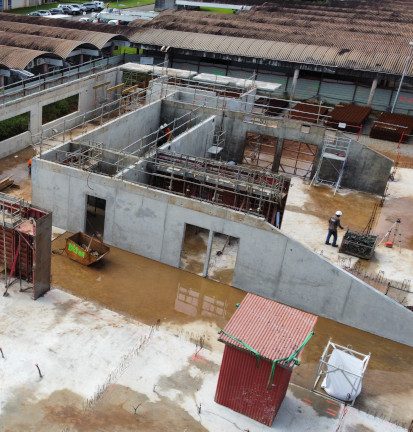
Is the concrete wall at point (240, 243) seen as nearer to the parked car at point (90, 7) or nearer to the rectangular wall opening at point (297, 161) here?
the rectangular wall opening at point (297, 161)

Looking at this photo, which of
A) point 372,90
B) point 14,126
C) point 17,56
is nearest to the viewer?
point 14,126

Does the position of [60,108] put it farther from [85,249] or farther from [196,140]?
[85,249]

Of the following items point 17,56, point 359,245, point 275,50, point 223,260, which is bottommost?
point 223,260

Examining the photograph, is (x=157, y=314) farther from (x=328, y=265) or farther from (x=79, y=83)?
(x=79, y=83)

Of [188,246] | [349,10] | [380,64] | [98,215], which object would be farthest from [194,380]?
[349,10]

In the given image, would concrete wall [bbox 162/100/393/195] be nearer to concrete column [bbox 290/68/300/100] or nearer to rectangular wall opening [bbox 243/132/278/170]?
rectangular wall opening [bbox 243/132/278/170]

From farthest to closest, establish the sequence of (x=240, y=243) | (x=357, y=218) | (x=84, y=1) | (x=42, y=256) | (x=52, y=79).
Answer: (x=84, y=1) → (x=52, y=79) → (x=357, y=218) → (x=240, y=243) → (x=42, y=256)

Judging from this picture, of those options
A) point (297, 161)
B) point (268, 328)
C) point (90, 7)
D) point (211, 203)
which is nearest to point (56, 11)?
point (90, 7)
